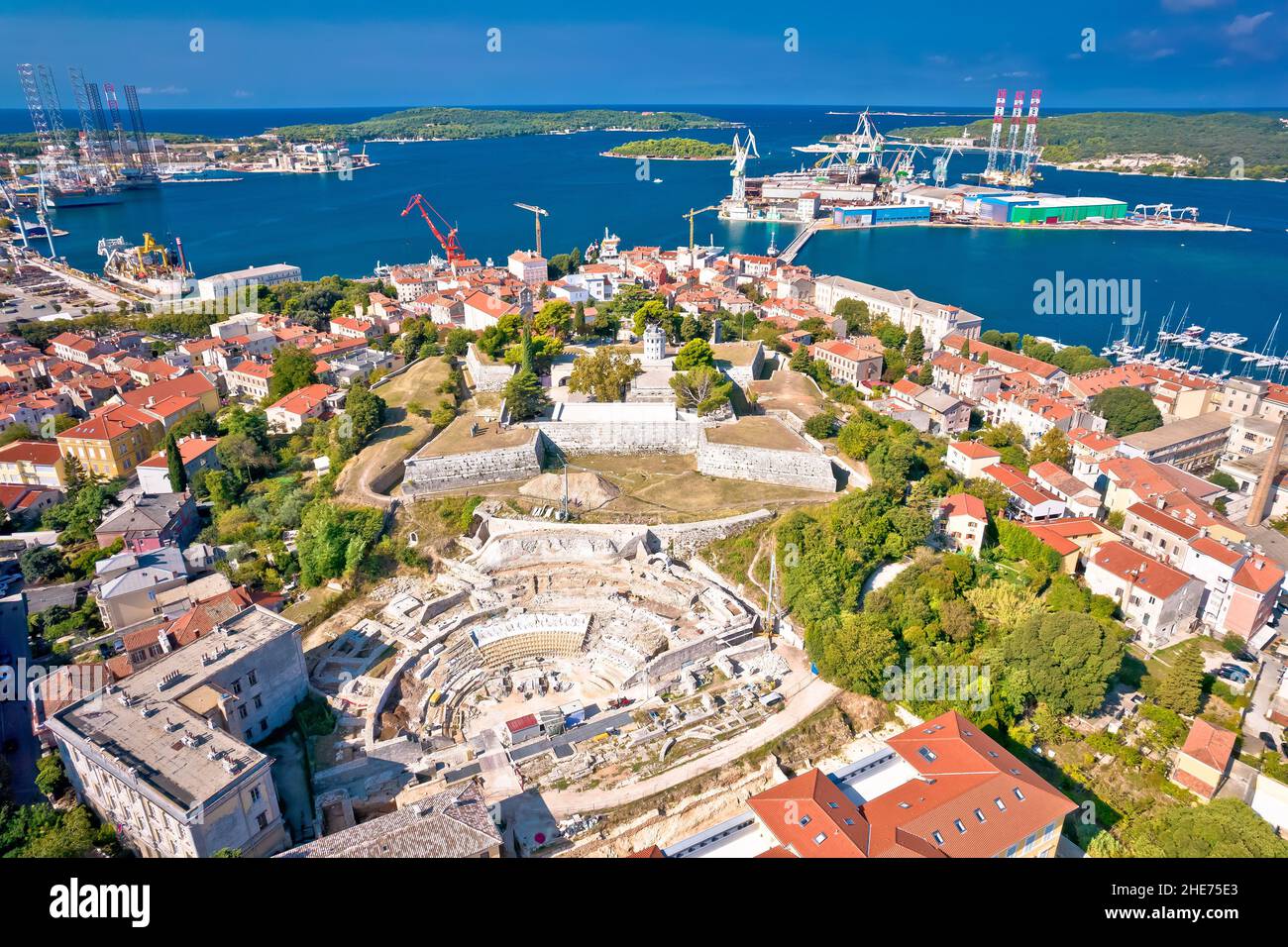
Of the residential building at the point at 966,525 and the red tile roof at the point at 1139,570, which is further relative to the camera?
the residential building at the point at 966,525

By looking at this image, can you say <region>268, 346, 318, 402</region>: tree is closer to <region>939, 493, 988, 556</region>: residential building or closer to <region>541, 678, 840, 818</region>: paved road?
<region>541, 678, 840, 818</region>: paved road

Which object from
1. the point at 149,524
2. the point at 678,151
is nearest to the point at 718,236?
the point at 678,151

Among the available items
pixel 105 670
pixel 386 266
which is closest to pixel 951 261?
pixel 386 266

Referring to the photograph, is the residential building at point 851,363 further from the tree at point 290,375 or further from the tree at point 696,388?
the tree at point 290,375

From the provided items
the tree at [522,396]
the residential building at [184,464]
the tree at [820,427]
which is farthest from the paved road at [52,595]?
the tree at [820,427]

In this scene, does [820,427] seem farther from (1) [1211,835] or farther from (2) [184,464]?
(2) [184,464]
